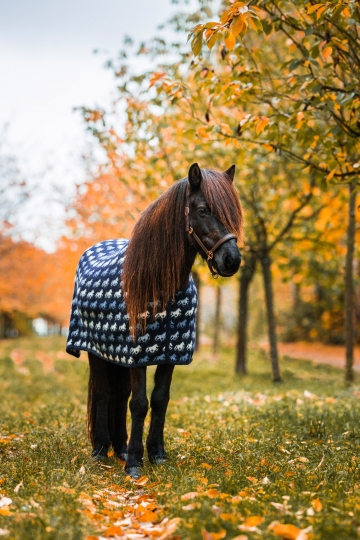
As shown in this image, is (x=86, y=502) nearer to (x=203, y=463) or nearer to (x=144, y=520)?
(x=144, y=520)

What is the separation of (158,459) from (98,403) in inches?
35.8

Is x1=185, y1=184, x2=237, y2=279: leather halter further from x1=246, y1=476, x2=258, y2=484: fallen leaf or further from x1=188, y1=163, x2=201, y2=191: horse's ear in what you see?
x1=246, y1=476, x2=258, y2=484: fallen leaf

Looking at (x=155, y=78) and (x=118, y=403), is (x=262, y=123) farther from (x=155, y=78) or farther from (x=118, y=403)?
(x=118, y=403)

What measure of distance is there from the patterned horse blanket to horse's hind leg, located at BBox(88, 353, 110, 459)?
0.25 metres

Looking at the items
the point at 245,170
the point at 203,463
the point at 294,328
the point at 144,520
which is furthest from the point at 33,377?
the point at 294,328

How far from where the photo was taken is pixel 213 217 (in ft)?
13.8

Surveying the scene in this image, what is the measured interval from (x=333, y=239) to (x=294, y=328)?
12804mm

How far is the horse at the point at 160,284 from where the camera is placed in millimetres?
4223

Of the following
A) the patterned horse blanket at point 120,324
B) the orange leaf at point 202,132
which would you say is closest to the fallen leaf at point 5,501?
the patterned horse blanket at point 120,324

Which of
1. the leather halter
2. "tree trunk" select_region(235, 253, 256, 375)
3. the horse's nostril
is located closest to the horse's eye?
the leather halter

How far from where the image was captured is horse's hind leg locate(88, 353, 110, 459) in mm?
5219

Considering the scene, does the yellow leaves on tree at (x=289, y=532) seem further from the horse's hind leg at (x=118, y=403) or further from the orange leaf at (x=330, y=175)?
the orange leaf at (x=330, y=175)

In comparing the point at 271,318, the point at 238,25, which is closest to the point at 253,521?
the point at 238,25

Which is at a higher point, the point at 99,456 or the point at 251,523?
the point at 251,523
